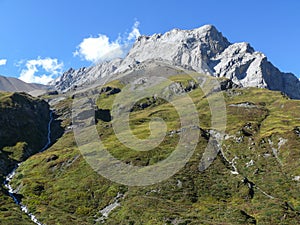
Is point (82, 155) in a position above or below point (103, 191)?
above

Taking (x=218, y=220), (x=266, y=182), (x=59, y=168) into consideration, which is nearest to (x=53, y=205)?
(x=59, y=168)

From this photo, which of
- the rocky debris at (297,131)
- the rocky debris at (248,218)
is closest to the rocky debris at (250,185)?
the rocky debris at (248,218)

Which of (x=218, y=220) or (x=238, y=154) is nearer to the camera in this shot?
(x=218, y=220)

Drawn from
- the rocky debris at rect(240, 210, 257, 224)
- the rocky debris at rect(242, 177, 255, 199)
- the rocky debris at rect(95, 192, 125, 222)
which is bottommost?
the rocky debris at rect(95, 192, 125, 222)

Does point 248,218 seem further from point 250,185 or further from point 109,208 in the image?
point 109,208

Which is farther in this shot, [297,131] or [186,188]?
[297,131]

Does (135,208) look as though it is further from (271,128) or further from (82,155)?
(271,128)

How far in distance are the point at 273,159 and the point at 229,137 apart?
30.3 metres

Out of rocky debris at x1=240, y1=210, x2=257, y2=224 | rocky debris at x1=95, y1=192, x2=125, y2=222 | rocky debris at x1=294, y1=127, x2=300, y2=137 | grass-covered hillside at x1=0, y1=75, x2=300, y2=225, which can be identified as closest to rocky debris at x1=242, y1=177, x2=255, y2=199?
grass-covered hillside at x1=0, y1=75, x2=300, y2=225

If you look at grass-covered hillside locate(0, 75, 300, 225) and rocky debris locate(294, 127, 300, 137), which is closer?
grass-covered hillside locate(0, 75, 300, 225)

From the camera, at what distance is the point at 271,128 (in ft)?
561

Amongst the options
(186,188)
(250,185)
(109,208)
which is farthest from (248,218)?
(109,208)

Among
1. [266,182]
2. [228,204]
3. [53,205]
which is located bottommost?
[53,205]

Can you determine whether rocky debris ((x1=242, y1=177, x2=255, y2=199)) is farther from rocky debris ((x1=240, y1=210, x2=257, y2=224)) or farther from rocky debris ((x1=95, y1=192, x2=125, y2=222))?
rocky debris ((x1=95, y1=192, x2=125, y2=222))
